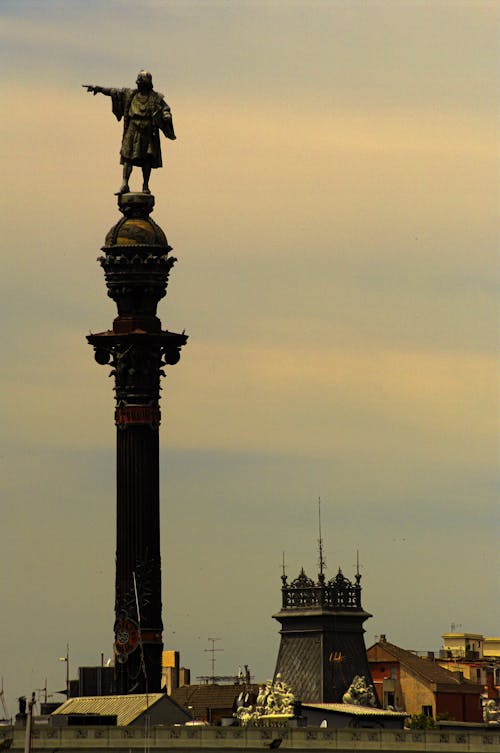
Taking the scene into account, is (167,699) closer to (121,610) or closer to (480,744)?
(121,610)

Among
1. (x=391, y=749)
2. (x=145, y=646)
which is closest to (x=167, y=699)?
(x=145, y=646)

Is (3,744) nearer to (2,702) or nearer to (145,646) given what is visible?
(2,702)

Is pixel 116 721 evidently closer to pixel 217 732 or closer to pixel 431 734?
pixel 217 732

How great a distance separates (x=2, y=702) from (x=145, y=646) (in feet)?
49.0

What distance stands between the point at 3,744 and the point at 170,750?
1393cm

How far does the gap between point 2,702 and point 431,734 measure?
29466 millimetres

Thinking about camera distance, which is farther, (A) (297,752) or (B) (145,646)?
(B) (145,646)

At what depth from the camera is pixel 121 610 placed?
199750 mm

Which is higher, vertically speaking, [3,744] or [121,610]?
[121,610]

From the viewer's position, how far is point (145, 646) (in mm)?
199375

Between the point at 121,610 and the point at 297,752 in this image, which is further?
the point at 121,610

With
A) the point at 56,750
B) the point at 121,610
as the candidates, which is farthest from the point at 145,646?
the point at 56,750

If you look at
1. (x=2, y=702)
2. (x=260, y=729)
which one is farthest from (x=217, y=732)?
(x=2, y=702)

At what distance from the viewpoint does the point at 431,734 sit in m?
190
